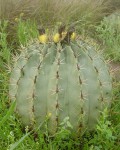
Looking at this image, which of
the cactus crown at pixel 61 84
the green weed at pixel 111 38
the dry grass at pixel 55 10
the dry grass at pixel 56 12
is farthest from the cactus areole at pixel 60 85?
the dry grass at pixel 55 10

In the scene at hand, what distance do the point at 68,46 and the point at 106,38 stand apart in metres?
2.20

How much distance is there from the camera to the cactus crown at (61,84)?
8.71ft

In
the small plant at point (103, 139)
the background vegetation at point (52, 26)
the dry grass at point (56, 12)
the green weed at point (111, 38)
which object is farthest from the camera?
the dry grass at point (56, 12)

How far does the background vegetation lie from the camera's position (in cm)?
271

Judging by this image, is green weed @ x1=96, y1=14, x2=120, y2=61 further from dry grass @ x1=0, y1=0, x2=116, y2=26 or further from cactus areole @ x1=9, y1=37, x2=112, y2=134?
cactus areole @ x1=9, y1=37, x2=112, y2=134

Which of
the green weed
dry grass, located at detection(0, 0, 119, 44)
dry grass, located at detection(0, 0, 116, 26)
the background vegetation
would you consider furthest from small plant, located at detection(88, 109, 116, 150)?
dry grass, located at detection(0, 0, 116, 26)

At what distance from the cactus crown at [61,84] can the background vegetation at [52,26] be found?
0.09 metres

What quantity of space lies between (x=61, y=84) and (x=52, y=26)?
2.61 m

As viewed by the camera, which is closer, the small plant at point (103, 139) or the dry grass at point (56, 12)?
the small plant at point (103, 139)

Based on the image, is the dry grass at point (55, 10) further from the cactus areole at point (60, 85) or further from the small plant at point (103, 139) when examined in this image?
the small plant at point (103, 139)

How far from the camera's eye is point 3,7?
5.12 meters

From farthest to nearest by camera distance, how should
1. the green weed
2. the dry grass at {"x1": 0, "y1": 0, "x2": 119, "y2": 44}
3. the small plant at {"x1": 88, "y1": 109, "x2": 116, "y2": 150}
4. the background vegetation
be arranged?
the dry grass at {"x1": 0, "y1": 0, "x2": 119, "y2": 44}, the green weed, the background vegetation, the small plant at {"x1": 88, "y1": 109, "x2": 116, "y2": 150}

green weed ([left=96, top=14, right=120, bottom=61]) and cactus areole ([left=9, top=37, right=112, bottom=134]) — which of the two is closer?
cactus areole ([left=9, top=37, right=112, bottom=134])

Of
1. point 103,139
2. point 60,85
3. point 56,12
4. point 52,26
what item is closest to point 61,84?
point 60,85
